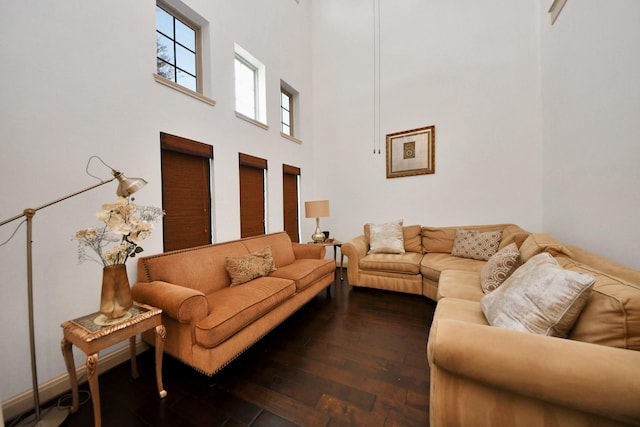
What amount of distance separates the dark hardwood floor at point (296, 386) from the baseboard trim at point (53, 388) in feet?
0.20

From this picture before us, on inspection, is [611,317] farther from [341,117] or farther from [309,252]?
[341,117]

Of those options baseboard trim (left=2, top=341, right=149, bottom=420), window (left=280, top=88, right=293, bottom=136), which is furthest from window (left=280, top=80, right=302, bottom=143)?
baseboard trim (left=2, top=341, right=149, bottom=420)

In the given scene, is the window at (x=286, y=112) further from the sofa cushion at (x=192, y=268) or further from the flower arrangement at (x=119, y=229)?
the flower arrangement at (x=119, y=229)

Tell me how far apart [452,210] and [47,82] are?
4.55 meters

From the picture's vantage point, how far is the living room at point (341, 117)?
4.77 ft

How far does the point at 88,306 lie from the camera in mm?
1674

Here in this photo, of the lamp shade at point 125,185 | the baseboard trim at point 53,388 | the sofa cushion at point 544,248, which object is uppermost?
the lamp shade at point 125,185

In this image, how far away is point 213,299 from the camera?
1842 millimetres

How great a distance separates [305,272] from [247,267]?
0.61 meters

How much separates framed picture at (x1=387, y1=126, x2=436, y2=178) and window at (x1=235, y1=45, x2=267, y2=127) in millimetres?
2229

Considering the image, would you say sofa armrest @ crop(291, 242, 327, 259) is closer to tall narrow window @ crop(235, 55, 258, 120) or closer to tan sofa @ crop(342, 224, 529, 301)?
tan sofa @ crop(342, 224, 529, 301)

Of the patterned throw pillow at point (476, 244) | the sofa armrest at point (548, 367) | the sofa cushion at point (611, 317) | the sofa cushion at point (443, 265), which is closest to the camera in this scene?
the sofa armrest at point (548, 367)

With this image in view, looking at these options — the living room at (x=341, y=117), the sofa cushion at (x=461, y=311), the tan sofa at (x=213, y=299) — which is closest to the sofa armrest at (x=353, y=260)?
the tan sofa at (x=213, y=299)

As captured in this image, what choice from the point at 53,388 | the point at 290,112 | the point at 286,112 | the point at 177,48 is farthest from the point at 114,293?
the point at 290,112
